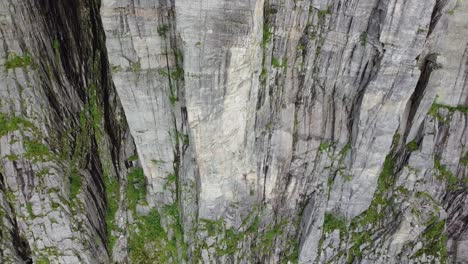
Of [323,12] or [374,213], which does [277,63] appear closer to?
[323,12]

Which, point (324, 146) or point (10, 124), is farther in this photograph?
point (324, 146)

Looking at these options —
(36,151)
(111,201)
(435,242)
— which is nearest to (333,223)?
(435,242)

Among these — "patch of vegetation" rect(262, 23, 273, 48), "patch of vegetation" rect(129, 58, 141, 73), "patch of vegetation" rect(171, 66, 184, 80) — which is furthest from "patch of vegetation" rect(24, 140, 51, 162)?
"patch of vegetation" rect(262, 23, 273, 48)

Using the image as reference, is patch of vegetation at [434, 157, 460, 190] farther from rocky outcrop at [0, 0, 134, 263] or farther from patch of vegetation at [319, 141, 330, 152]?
rocky outcrop at [0, 0, 134, 263]

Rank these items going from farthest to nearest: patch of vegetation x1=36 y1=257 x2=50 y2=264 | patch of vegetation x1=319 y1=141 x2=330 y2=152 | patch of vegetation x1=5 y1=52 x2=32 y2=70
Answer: patch of vegetation x1=319 y1=141 x2=330 y2=152
patch of vegetation x1=36 y1=257 x2=50 y2=264
patch of vegetation x1=5 y1=52 x2=32 y2=70

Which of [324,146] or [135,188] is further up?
[324,146]

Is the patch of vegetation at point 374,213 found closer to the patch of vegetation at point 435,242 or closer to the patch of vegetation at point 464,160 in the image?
the patch of vegetation at point 435,242

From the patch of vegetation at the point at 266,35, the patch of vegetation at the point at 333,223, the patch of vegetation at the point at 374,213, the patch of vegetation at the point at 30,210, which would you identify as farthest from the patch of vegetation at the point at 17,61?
the patch of vegetation at the point at 374,213

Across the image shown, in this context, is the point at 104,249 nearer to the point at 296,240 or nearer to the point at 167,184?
the point at 167,184
